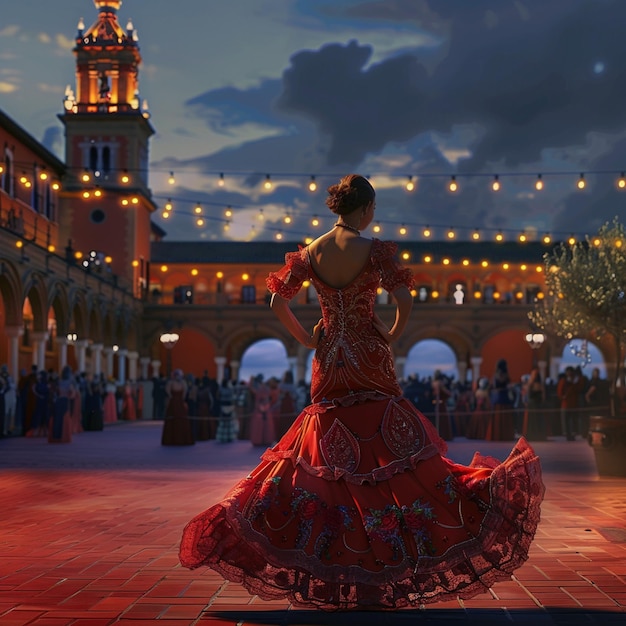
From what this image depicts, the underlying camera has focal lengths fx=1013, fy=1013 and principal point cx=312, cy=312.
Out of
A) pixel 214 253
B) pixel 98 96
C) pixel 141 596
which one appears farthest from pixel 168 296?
pixel 141 596

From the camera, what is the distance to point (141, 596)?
15.6ft

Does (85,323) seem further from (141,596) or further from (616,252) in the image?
(141,596)

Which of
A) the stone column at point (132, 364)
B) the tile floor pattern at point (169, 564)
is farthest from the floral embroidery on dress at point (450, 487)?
the stone column at point (132, 364)

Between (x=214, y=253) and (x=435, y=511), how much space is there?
5578 cm

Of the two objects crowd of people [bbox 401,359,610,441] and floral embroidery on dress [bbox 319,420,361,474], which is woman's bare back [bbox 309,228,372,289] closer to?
floral embroidery on dress [bbox 319,420,361,474]

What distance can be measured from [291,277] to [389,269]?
476mm

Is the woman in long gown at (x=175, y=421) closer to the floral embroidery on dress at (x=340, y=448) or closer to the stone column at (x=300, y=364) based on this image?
the floral embroidery on dress at (x=340, y=448)

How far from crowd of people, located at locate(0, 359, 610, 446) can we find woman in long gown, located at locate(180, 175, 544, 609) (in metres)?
14.1

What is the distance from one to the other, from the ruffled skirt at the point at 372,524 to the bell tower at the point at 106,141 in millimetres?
44370

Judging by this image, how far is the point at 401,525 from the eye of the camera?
4.21 m

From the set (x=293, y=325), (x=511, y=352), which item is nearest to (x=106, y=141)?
(x=511, y=352)

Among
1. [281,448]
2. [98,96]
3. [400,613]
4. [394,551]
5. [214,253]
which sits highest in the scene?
[98,96]

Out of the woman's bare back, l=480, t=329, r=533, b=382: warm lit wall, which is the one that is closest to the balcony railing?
l=480, t=329, r=533, b=382: warm lit wall

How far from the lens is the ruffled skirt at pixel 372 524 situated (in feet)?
13.7
